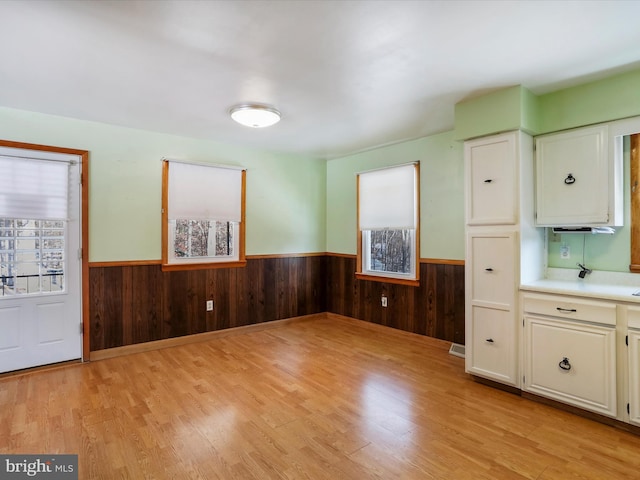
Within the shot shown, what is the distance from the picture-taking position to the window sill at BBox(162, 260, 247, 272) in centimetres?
411

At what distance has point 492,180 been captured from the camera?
9.69 ft

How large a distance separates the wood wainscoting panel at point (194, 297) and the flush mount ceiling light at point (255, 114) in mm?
2004

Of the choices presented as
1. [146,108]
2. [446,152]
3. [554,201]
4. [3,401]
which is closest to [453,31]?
[554,201]

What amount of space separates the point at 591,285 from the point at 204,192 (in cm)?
402

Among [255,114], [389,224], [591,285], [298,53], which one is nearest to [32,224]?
[255,114]

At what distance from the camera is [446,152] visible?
13.2ft

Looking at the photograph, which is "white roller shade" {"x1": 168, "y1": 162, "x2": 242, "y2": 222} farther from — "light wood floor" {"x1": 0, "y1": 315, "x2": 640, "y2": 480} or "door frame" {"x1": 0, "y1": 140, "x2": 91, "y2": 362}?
"light wood floor" {"x1": 0, "y1": 315, "x2": 640, "y2": 480}

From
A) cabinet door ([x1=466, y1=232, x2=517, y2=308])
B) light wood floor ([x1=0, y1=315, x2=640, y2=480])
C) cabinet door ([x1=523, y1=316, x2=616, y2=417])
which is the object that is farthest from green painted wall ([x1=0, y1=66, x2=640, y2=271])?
light wood floor ([x1=0, y1=315, x2=640, y2=480])

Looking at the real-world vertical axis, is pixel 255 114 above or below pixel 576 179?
above

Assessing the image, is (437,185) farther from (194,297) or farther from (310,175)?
(194,297)

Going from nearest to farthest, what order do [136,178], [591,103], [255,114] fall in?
1. [591,103]
2. [255,114]
3. [136,178]

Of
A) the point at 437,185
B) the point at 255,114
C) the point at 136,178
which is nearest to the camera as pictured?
the point at 255,114

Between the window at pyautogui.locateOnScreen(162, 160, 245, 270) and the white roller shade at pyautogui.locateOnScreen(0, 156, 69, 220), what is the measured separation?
96 cm

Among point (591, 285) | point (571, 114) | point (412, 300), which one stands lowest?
point (412, 300)
